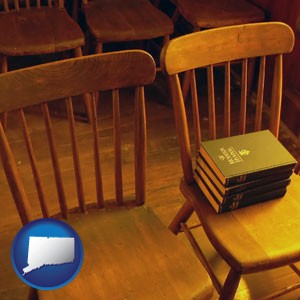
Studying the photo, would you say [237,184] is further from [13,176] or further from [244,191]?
[13,176]

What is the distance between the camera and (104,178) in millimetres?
2059

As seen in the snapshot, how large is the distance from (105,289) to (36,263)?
0.22 meters

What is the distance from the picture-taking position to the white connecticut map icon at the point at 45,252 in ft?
3.25

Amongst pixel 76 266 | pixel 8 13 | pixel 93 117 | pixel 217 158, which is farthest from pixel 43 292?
pixel 8 13

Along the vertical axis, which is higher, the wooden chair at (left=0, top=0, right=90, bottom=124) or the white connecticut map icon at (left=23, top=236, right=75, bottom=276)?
the wooden chair at (left=0, top=0, right=90, bottom=124)

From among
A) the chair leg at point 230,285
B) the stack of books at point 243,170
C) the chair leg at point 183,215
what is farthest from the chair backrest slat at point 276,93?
the chair leg at point 230,285

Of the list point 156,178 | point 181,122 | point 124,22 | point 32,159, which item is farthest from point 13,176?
point 124,22

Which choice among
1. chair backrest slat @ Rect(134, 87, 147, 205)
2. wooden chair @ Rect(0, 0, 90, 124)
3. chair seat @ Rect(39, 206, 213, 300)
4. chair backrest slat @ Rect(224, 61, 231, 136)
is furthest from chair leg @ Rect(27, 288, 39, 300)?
wooden chair @ Rect(0, 0, 90, 124)

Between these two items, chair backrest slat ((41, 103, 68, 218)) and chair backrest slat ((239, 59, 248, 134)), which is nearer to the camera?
chair backrest slat ((41, 103, 68, 218))

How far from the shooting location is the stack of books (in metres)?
1.23

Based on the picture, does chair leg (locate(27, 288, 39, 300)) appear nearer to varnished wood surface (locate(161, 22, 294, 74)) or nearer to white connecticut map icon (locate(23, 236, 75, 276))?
white connecticut map icon (locate(23, 236, 75, 276))

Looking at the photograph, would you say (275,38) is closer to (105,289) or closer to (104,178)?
(105,289)

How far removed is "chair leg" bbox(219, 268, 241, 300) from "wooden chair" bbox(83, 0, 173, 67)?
125cm

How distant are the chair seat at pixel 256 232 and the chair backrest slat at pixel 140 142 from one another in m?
0.16
